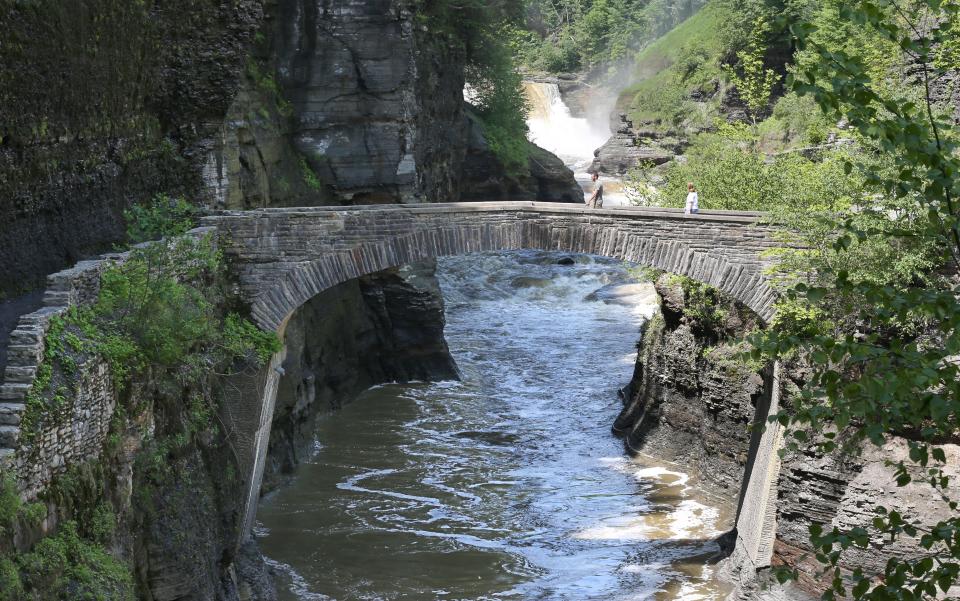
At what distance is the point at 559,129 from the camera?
51.2 m

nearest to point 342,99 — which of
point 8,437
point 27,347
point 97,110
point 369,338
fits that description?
point 369,338

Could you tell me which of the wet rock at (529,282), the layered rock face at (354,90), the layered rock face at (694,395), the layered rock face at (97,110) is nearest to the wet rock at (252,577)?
the layered rock face at (97,110)

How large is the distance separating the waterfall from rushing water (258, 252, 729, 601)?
2167 cm

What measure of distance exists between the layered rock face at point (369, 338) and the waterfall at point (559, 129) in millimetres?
23418

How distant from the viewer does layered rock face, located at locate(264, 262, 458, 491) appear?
22297 mm

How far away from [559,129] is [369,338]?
2771 cm

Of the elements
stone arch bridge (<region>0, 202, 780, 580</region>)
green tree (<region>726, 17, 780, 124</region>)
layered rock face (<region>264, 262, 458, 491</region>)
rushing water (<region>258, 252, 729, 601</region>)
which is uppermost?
green tree (<region>726, 17, 780, 124</region>)

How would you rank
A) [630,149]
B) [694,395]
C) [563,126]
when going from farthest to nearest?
1. [563,126]
2. [630,149]
3. [694,395]

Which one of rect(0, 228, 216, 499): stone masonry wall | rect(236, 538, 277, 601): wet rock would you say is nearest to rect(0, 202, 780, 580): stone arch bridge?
rect(236, 538, 277, 601): wet rock

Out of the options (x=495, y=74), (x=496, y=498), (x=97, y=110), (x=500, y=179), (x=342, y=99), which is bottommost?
(x=496, y=498)

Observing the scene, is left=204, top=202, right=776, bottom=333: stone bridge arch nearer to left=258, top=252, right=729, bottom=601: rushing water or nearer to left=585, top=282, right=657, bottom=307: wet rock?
left=258, top=252, right=729, bottom=601: rushing water

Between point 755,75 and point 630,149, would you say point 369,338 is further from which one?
point 630,149

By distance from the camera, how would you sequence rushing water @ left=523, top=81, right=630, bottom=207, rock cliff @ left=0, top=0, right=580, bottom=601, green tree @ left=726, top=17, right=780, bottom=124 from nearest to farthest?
rock cliff @ left=0, top=0, right=580, bottom=601, green tree @ left=726, top=17, right=780, bottom=124, rushing water @ left=523, top=81, right=630, bottom=207

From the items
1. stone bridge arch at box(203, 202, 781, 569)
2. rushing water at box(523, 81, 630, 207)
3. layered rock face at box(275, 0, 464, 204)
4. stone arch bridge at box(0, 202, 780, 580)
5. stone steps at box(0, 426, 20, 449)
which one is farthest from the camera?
rushing water at box(523, 81, 630, 207)
